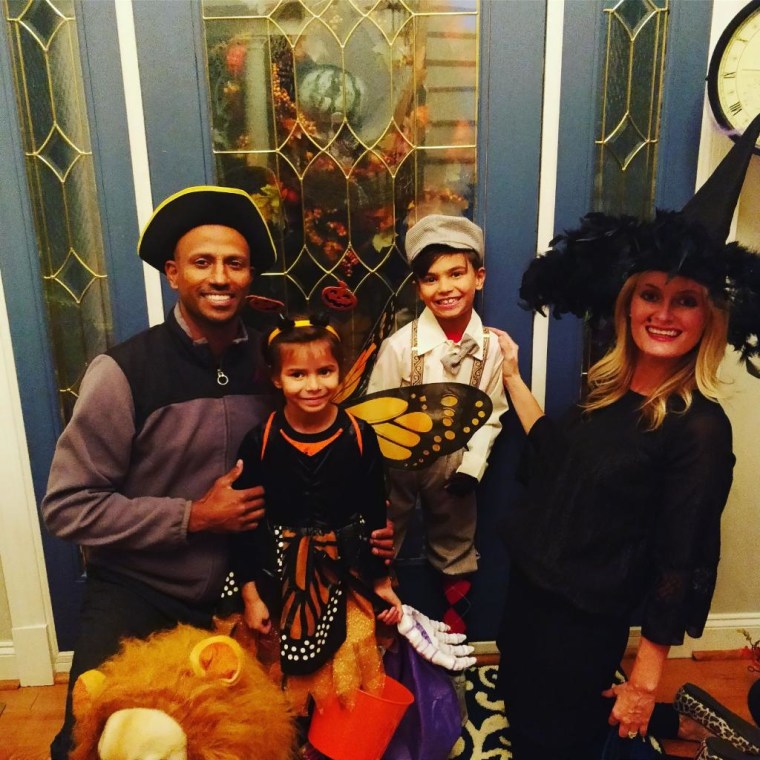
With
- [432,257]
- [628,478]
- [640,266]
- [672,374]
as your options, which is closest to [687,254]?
[640,266]

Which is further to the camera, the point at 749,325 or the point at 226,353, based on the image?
the point at 226,353

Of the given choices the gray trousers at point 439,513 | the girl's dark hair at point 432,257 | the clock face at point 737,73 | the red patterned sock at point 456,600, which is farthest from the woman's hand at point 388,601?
the clock face at point 737,73

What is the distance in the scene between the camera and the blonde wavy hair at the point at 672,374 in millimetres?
1196

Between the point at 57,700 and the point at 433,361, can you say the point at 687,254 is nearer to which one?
the point at 433,361

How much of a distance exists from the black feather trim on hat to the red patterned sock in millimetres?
895

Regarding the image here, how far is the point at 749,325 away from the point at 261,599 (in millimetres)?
1154

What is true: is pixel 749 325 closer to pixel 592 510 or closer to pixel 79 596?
pixel 592 510

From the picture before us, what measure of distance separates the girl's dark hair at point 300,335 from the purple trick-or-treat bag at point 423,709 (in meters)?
0.74

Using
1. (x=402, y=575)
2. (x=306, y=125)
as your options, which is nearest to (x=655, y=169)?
(x=306, y=125)

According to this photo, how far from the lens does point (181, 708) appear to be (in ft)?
3.35

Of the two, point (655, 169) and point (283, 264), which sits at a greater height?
point (655, 169)

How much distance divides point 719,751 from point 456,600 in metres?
0.73

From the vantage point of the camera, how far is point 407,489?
5.51ft

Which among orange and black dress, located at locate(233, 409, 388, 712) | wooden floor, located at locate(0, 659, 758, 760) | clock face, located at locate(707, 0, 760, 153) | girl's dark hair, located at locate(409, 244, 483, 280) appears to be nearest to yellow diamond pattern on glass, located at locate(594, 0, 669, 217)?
clock face, located at locate(707, 0, 760, 153)
